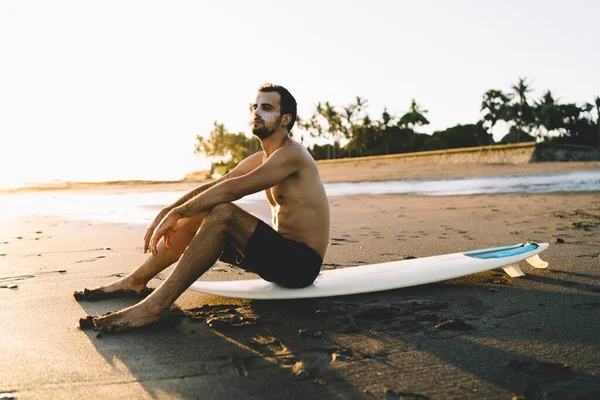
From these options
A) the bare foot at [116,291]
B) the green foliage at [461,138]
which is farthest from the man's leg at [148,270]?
the green foliage at [461,138]

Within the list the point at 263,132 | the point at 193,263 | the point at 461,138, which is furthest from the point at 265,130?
the point at 461,138

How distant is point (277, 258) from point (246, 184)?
0.43 metres

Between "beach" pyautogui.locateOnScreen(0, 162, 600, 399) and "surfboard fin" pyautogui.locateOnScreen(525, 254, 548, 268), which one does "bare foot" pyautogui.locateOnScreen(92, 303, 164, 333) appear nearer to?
"beach" pyautogui.locateOnScreen(0, 162, 600, 399)

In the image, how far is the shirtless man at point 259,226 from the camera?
272cm

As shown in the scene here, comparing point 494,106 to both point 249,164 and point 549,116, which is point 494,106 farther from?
point 249,164

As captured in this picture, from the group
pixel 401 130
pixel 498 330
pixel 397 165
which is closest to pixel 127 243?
pixel 498 330

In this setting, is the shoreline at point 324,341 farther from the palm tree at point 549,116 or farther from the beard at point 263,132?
the palm tree at point 549,116

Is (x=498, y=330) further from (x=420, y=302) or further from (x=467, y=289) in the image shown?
(x=467, y=289)

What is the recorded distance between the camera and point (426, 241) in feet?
17.7

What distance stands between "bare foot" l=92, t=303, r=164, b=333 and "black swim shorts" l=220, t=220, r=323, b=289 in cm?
51

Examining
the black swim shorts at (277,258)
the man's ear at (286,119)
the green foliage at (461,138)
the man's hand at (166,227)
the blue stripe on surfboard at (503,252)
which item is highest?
the green foliage at (461,138)

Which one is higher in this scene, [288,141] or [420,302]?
[288,141]

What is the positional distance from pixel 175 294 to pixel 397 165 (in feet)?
93.5

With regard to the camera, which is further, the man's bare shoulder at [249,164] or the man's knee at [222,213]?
the man's bare shoulder at [249,164]
